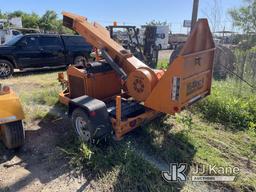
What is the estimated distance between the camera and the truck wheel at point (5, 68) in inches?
353

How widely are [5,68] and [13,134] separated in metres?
6.51

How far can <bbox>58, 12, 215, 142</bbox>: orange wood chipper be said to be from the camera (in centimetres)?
341

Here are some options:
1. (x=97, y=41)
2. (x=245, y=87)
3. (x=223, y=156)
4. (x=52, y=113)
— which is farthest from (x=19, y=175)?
(x=245, y=87)

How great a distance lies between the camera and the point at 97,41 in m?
4.65

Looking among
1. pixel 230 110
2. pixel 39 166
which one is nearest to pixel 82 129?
pixel 39 166

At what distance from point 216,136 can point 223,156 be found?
0.66 m

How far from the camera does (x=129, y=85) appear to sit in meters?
4.12

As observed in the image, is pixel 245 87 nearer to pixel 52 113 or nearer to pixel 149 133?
pixel 149 133

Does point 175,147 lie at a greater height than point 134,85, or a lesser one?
lesser

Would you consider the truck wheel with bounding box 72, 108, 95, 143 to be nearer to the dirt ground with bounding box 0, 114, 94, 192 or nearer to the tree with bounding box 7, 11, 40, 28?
the dirt ground with bounding box 0, 114, 94, 192

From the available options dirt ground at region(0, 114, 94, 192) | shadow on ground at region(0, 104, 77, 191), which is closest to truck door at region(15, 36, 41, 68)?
shadow on ground at region(0, 104, 77, 191)

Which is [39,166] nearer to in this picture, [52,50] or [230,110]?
[230,110]

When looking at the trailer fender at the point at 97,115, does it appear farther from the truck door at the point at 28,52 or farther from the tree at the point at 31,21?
the tree at the point at 31,21

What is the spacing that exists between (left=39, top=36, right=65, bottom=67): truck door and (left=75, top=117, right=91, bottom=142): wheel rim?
6.93 metres
